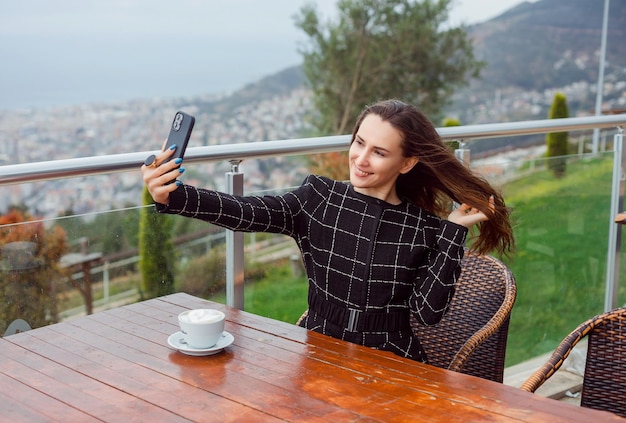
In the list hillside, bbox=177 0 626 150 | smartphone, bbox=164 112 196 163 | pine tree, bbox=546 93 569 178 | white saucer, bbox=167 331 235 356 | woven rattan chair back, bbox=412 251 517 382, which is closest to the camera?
white saucer, bbox=167 331 235 356

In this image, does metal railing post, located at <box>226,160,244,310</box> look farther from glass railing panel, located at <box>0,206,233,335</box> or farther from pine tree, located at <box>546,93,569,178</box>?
pine tree, located at <box>546,93,569,178</box>

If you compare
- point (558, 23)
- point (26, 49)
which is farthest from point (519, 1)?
point (26, 49)

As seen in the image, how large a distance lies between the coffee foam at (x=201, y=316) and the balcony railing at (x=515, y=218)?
664 mm

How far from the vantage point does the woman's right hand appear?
1.84 meters

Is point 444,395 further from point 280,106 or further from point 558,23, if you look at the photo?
point 558,23

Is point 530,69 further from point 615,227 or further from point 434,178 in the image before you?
point 434,178

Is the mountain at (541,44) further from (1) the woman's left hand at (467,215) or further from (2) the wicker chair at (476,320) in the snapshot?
(1) the woman's left hand at (467,215)

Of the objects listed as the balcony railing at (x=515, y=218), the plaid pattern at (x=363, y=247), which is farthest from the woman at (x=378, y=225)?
the balcony railing at (x=515, y=218)

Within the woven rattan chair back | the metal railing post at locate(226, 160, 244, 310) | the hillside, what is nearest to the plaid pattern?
the woven rattan chair back

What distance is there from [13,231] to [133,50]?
22469mm

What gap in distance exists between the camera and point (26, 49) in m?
22.1

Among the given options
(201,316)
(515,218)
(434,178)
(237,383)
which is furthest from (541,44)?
(237,383)

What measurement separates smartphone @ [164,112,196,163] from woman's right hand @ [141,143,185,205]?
0.04 ft

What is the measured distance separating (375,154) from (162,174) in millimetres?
569
